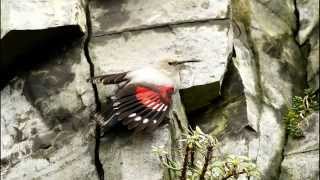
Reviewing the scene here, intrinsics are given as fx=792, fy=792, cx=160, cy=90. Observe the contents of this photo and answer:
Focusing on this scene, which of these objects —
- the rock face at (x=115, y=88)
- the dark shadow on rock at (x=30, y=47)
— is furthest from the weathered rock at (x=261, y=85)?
the dark shadow on rock at (x=30, y=47)

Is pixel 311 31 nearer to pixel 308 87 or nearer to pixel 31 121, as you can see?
pixel 308 87

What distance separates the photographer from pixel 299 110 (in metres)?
4.80

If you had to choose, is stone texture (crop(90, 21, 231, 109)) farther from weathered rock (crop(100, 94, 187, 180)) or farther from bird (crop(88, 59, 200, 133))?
weathered rock (crop(100, 94, 187, 180))

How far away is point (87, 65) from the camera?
4.56m

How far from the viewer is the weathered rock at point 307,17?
210 inches

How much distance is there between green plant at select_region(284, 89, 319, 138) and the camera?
467cm

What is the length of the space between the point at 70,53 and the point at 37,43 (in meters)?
0.20

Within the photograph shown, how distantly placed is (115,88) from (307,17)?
171 centimetres

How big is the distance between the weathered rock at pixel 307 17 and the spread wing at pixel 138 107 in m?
1.55

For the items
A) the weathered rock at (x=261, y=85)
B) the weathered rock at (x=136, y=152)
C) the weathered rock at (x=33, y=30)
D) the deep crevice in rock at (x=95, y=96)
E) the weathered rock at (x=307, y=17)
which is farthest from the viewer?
the weathered rock at (x=307, y=17)

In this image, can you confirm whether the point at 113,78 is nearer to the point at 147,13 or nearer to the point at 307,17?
the point at 147,13

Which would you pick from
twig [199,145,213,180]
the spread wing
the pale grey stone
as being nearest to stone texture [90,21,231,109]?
the pale grey stone

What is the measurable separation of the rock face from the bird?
92mm

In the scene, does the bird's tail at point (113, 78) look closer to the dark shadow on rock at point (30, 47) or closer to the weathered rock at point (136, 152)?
the weathered rock at point (136, 152)
